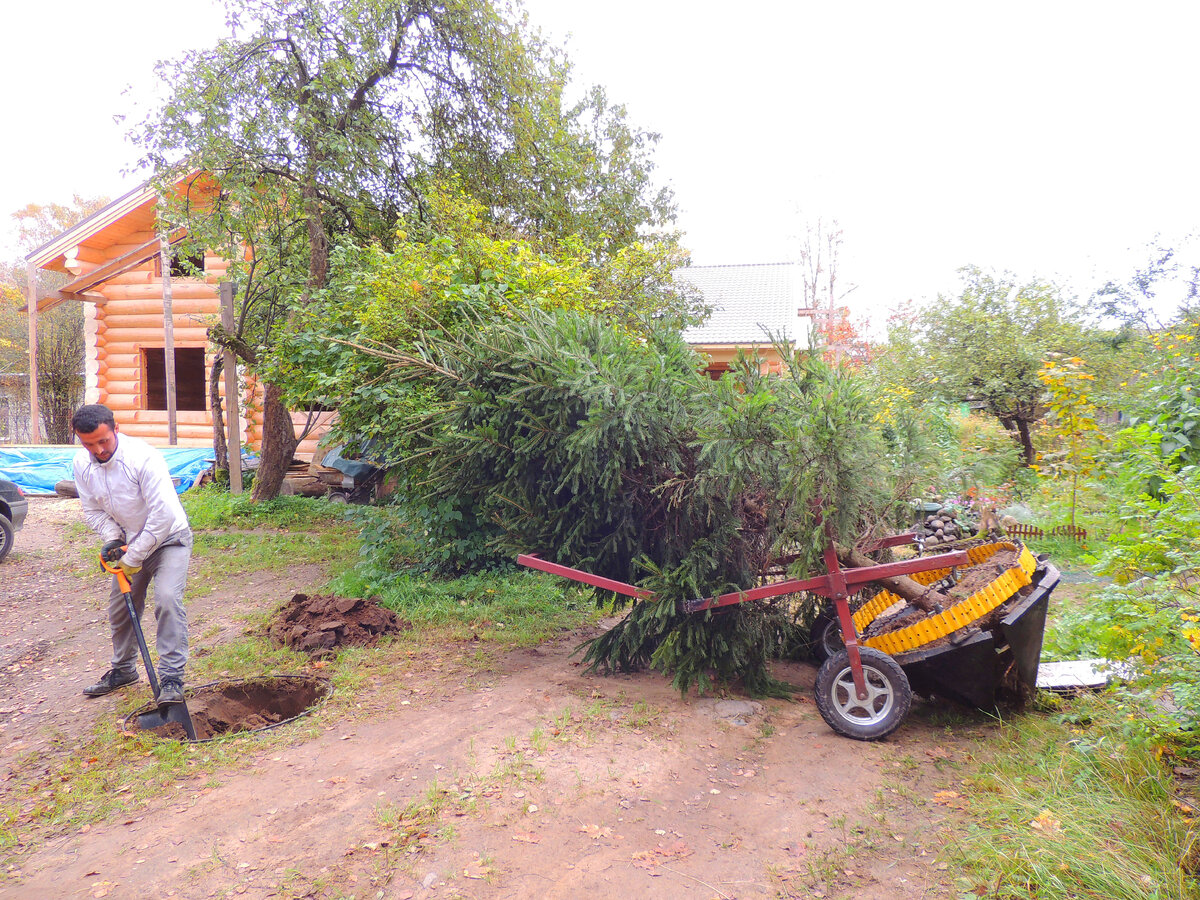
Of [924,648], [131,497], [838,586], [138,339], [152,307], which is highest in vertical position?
[152,307]

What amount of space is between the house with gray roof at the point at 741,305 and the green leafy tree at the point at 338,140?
4.87 meters

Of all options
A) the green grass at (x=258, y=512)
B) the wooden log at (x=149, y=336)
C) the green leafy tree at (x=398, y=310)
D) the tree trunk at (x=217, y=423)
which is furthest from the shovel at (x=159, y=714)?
the wooden log at (x=149, y=336)

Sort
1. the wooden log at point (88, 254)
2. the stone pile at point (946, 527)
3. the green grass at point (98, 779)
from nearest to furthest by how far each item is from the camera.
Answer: the green grass at point (98, 779)
the stone pile at point (946, 527)
the wooden log at point (88, 254)

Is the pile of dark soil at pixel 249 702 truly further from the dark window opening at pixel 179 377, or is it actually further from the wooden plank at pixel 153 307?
the wooden plank at pixel 153 307

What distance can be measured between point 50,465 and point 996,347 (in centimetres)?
1781

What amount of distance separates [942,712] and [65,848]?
16.0ft

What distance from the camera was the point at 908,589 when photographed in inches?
196

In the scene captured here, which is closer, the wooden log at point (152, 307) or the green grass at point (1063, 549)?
the green grass at point (1063, 549)

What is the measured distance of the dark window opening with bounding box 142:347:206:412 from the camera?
1759 centimetres

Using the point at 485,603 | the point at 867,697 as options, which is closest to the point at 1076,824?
the point at 867,697

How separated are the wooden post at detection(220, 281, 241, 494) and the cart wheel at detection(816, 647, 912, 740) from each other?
33.4 ft

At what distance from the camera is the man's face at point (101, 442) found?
16.1 feet

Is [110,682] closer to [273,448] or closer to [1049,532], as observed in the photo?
[273,448]

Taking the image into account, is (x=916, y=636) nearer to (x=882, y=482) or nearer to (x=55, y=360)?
(x=882, y=482)
